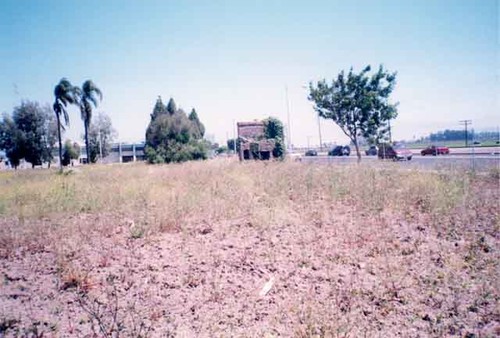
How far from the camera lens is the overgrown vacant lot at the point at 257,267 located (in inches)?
127

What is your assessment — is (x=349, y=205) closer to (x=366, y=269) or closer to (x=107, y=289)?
(x=366, y=269)

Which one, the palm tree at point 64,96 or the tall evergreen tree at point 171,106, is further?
the tall evergreen tree at point 171,106

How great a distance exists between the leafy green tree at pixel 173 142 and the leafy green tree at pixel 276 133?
9353 millimetres

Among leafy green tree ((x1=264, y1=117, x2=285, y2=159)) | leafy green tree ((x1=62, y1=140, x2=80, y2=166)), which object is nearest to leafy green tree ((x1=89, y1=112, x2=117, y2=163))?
leafy green tree ((x1=62, y1=140, x2=80, y2=166))

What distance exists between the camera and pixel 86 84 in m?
30.3

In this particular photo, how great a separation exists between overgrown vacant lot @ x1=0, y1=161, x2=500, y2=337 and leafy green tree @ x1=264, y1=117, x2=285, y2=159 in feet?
75.7

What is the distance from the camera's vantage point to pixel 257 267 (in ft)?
14.8

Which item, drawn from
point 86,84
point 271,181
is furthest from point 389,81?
point 86,84

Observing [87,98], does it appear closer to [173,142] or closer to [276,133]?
[173,142]

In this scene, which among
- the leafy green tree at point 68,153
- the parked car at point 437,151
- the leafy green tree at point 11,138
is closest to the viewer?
the parked car at point 437,151

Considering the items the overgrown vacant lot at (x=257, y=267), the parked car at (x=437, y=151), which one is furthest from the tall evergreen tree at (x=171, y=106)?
the overgrown vacant lot at (x=257, y=267)

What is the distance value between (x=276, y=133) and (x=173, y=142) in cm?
1273

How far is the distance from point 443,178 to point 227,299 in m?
10.2

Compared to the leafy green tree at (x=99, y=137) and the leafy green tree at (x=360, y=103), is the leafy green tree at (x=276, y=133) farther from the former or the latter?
the leafy green tree at (x=99, y=137)
